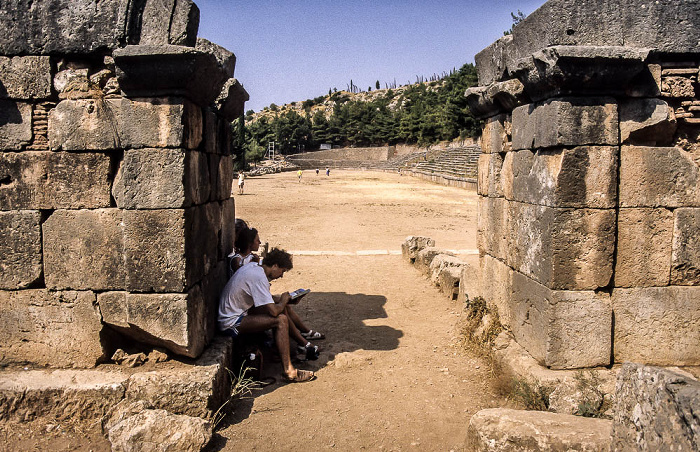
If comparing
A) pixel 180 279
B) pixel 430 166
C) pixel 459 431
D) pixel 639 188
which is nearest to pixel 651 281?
pixel 639 188

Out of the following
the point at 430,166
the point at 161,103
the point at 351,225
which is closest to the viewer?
the point at 161,103

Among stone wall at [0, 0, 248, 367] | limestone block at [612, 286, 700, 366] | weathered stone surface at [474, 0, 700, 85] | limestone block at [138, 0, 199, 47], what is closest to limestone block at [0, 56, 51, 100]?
stone wall at [0, 0, 248, 367]

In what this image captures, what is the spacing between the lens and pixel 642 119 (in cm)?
453

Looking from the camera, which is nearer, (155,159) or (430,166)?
(155,159)

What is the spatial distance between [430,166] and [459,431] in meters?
45.2

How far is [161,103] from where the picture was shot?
171 inches

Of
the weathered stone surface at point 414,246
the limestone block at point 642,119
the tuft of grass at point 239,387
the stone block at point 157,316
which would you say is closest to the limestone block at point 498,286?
the limestone block at point 642,119

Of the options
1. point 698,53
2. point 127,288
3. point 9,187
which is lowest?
point 127,288

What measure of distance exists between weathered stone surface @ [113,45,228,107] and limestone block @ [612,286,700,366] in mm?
4128

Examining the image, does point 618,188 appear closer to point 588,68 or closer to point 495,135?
point 588,68

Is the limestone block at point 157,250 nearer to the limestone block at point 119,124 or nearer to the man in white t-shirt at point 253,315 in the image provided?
the limestone block at point 119,124

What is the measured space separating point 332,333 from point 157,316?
2.91m

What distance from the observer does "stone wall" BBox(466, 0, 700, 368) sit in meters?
4.44

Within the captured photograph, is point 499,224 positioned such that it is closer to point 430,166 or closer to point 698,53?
point 698,53
